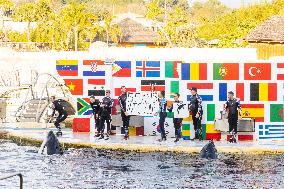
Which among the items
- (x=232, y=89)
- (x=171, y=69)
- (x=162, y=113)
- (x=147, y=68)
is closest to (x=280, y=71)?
(x=232, y=89)

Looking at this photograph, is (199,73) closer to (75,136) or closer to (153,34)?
(75,136)

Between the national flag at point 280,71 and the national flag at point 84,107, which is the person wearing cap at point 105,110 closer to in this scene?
the national flag at point 84,107

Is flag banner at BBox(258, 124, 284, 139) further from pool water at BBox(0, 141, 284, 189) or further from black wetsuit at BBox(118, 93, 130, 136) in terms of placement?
black wetsuit at BBox(118, 93, 130, 136)

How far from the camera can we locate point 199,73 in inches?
1268

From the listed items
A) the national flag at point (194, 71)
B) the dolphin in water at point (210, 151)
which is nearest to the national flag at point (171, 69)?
the national flag at point (194, 71)

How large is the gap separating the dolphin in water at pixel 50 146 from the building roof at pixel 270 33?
3279 centimetres

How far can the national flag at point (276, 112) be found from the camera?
32.0 metres

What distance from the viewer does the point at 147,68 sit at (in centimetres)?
3306

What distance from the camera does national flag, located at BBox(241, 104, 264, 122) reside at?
105 feet

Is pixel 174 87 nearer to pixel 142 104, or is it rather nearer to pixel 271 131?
pixel 142 104

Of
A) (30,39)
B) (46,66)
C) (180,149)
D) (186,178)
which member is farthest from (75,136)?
(30,39)

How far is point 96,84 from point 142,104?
219 cm

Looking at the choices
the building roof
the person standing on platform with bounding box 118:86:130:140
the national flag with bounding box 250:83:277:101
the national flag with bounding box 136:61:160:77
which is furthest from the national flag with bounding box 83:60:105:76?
the building roof

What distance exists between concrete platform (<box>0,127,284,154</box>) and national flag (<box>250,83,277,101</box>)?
5.41 ft
